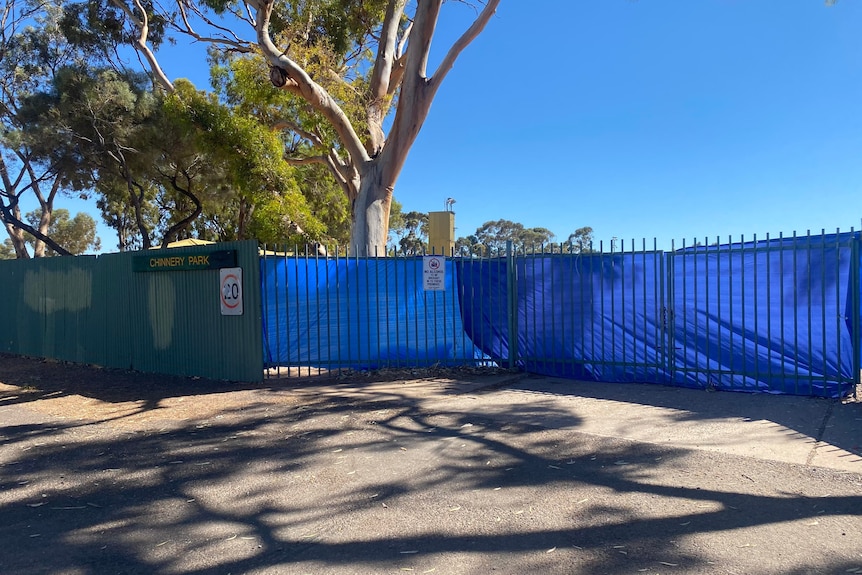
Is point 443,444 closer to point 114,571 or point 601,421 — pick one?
point 601,421

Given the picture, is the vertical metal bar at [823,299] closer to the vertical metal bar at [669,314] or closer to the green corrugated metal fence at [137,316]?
the vertical metal bar at [669,314]

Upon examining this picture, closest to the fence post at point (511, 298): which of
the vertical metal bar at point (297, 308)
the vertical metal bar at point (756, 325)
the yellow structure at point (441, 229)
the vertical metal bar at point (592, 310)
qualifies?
the vertical metal bar at point (592, 310)

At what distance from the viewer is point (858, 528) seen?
13.4ft

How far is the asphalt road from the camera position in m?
3.89

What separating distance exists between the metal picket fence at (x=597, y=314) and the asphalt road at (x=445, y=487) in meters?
0.62

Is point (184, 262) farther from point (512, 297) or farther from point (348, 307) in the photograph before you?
point (512, 297)

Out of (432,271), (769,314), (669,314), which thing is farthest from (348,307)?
(769,314)

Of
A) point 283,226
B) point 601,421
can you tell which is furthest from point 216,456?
point 283,226

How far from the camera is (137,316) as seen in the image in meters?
11.4

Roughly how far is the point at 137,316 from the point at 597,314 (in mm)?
8280

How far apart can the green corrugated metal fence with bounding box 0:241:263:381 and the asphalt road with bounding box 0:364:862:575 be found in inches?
78.1

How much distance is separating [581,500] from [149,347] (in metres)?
9.05

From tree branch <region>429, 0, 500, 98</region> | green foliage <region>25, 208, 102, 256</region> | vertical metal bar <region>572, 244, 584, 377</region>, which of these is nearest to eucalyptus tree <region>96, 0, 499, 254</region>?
tree branch <region>429, 0, 500, 98</region>

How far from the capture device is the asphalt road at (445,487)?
12.8 ft
